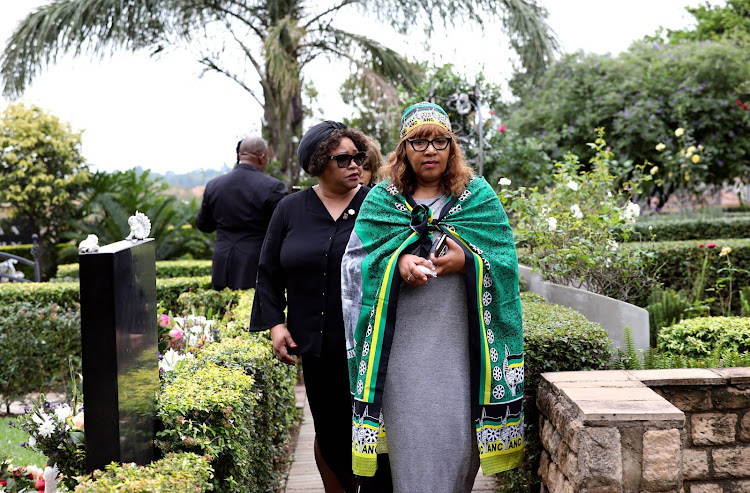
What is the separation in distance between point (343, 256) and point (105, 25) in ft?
32.7

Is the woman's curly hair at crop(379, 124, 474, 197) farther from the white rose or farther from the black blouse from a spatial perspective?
the white rose

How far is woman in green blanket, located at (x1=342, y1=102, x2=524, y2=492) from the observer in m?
2.63

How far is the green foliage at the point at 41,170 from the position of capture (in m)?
14.7

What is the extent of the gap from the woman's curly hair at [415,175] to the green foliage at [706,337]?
1.94 m

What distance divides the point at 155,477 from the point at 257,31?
10.00 meters

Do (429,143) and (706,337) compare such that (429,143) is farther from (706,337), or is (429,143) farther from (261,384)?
(706,337)

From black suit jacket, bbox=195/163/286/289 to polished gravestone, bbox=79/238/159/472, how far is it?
111 inches

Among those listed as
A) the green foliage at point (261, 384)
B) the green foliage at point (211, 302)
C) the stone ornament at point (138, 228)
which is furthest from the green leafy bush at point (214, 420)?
the green foliage at point (211, 302)

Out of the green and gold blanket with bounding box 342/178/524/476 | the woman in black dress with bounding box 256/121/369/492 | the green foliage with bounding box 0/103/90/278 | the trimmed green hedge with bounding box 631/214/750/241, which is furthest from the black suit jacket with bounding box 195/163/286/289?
the green foliage with bounding box 0/103/90/278

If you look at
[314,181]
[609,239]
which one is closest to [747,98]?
[314,181]

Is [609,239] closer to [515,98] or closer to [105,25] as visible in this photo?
[105,25]

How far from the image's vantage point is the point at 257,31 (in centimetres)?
1137

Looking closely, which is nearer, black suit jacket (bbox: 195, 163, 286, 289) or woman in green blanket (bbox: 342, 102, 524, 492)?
woman in green blanket (bbox: 342, 102, 524, 492)

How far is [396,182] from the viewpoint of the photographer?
2.83 metres
